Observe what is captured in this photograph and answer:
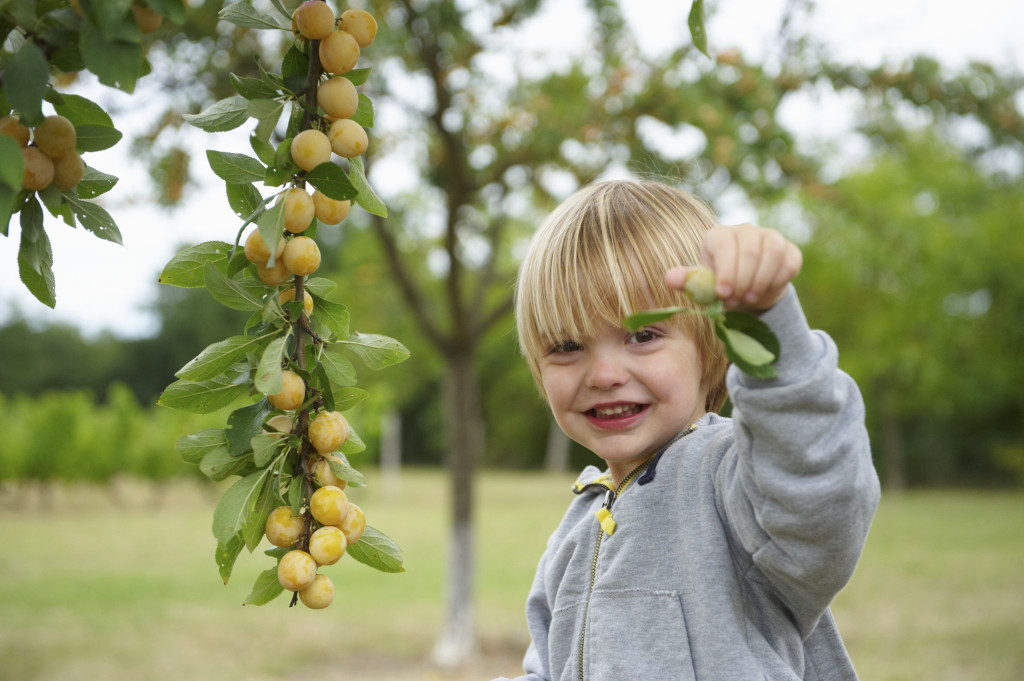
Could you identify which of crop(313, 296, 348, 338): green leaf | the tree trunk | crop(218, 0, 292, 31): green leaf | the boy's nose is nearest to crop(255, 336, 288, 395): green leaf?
crop(313, 296, 348, 338): green leaf

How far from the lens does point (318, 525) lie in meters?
0.92

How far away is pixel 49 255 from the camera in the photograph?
0.83 m

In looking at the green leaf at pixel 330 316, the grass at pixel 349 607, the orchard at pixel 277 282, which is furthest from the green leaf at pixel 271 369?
the grass at pixel 349 607

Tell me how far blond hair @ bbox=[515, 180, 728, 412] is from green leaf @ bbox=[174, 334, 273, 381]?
1.62 ft

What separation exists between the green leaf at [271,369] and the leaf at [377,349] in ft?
0.56

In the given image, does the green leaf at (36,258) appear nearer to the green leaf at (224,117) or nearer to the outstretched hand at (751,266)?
the green leaf at (224,117)

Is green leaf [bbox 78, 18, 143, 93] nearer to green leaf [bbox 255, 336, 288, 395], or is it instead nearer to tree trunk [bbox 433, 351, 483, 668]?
green leaf [bbox 255, 336, 288, 395]

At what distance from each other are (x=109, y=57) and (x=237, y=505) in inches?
18.1

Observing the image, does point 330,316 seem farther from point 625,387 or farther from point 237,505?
point 625,387

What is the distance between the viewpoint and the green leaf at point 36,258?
0.78m

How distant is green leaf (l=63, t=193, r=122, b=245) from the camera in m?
0.83

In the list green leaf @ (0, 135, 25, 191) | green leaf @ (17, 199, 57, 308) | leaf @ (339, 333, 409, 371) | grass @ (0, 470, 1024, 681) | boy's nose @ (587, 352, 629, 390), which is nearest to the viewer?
green leaf @ (0, 135, 25, 191)

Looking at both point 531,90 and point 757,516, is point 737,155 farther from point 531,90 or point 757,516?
point 757,516

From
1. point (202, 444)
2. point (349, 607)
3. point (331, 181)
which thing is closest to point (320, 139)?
point (331, 181)
